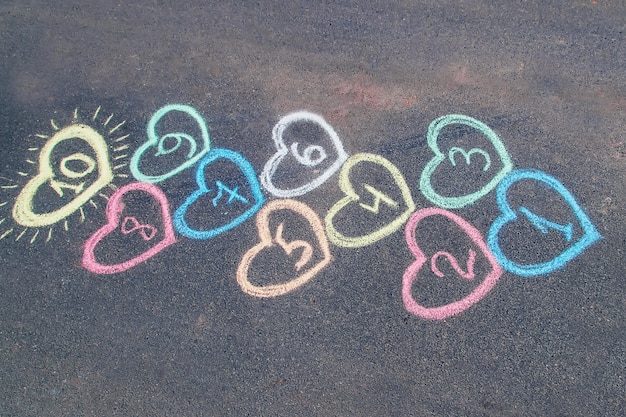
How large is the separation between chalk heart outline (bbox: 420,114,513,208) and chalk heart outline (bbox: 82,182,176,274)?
202cm

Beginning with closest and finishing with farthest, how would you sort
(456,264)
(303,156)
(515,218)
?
(456,264) < (515,218) < (303,156)

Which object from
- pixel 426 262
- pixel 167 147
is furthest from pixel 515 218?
pixel 167 147

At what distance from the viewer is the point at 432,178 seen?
374cm

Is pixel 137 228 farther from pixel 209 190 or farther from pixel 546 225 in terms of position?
pixel 546 225

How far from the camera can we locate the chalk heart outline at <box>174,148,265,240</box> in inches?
143

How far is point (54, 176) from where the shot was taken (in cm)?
384

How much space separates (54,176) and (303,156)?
2040mm

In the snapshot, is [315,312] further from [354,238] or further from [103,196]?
[103,196]

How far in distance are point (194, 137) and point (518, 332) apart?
9.57 feet

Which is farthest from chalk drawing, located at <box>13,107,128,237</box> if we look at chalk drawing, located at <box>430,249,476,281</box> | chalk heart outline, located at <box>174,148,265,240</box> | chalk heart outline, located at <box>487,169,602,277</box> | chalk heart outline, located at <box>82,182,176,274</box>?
chalk heart outline, located at <box>487,169,602,277</box>

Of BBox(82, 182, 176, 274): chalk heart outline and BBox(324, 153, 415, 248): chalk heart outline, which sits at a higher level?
BBox(82, 182, 176, 274): chalk heart outline

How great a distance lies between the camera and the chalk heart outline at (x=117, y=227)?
3541 millimetres

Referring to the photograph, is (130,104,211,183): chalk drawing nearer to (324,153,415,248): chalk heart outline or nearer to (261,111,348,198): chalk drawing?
(261,111,348,198): chalk drawing

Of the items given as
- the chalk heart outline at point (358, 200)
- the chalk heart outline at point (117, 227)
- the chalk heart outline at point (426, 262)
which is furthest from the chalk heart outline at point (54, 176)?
the chalk heart outline at point (426, 262)
